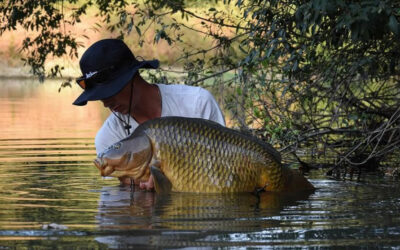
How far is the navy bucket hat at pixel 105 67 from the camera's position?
5480mm

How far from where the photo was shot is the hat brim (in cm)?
536

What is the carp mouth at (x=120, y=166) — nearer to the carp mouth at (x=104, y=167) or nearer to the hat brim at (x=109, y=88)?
the carp mouth at (x=104, y=167)

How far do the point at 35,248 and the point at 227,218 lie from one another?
49.2 inches

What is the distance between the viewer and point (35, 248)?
4.22m

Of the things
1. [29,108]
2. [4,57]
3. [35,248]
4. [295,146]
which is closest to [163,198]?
[35,248]

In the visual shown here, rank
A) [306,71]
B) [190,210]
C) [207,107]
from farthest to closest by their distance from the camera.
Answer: [306,71]
[207,107]
[190,210]

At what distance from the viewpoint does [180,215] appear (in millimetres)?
5188

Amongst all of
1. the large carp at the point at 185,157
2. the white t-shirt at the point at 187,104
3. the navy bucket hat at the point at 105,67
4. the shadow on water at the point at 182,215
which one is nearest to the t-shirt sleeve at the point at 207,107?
the white t-shirt at the point at 187,104

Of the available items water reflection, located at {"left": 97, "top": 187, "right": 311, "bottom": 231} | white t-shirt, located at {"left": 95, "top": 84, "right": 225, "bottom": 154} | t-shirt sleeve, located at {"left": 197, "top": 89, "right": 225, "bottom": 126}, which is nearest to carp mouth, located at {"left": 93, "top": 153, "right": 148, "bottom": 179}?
water reflection, located at {"left": 97, "top": 187, "right": 311, "bottom": 231}

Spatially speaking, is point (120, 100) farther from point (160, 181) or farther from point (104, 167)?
point (160, 181)

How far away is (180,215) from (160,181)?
12.6 inches

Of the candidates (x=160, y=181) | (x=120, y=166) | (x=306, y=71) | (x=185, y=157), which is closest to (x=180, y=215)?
(x=160, y=181)

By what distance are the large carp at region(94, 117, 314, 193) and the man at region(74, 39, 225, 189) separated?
20 centimetres

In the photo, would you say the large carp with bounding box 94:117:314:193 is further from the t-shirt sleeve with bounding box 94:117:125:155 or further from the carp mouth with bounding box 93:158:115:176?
the t-shirt sleeve with bounding box 94:117:125:155
